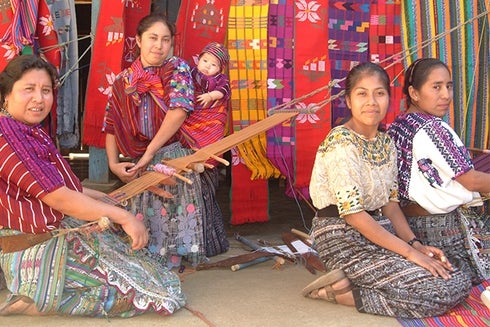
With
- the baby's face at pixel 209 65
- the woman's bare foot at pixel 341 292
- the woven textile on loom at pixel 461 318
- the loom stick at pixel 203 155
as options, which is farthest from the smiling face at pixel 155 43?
the woven textile on loom at pixel 461 318

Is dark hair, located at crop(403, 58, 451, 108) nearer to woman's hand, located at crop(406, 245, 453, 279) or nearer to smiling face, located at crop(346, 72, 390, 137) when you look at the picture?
smiling face, located at crop(346, 72, 390, 137)

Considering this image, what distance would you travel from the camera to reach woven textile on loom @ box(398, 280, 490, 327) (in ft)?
9.07

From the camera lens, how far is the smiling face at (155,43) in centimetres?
357

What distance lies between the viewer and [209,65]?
3.78 meters

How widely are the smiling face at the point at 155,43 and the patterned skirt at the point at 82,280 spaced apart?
3.66ft

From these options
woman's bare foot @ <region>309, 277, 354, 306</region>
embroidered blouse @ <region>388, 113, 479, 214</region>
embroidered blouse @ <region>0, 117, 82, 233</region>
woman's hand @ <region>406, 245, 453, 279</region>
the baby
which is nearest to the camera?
embroidered blouse @ <region>0, 117, 82, 233</region>

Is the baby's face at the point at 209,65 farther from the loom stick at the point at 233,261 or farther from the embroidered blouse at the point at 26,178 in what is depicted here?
the embroidered blouse at the point at 26,178

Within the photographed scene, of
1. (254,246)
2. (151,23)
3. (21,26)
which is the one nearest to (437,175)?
(254,246)

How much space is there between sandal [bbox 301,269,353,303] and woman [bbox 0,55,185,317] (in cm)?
63

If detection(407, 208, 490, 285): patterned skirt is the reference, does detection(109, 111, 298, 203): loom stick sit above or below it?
above

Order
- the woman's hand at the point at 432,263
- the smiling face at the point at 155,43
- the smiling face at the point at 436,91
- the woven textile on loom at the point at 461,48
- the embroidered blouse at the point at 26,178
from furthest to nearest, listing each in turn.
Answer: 1. the woven textile on loom at the point at 461,48
2. the smiling face at the point at 155,43
3. the smiling face at the point at 436,91
4. the woman's hand at the point at 432,263
5. the embroidered blouse at the point at 26,178

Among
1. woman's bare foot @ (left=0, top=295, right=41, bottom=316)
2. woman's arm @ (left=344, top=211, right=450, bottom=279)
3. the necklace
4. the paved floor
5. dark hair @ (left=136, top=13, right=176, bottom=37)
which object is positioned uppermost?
dark hair @ (left=136, top=13, right=176, bottom=37)

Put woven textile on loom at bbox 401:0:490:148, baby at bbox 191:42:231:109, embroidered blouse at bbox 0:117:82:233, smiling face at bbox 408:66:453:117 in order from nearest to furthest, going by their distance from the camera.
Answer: embroidered blouse at bbox 0:117:82:233 → smiling face at bbox 408:66:453:117 → baby at bbox 191:42:231:109 → woven textile on loom at bbox 401:0:490:148

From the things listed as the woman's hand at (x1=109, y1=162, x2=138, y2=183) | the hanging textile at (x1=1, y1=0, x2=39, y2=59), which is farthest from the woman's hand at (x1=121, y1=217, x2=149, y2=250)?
the hanging textile at (x1=1, y1=0, x2=39, y2=59)
